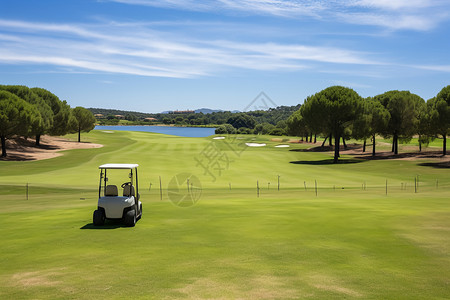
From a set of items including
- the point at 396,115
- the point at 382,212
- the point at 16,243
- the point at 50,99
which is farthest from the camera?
the point at 50,99

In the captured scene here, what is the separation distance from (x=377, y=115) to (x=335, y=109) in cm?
1028

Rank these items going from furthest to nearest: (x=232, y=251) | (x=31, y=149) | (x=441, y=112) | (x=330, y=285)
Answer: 1. (x=31, y=149)
2. (x=441, y=112)
3. (x=232, y=251)
4. (x=330, y=285)

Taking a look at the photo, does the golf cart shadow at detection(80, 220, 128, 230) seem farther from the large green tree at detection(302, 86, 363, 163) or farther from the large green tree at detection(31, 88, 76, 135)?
the large green tree at detection(31, 88, 76, 135)

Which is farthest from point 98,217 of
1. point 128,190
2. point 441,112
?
point 441,112

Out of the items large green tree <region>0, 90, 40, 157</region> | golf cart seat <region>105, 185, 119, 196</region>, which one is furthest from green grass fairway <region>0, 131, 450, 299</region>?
large green tree <region>0, 90, 40, 157</region>

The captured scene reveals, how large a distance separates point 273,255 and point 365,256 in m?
3.02

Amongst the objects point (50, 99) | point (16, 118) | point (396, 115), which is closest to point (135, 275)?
point (16, 118)

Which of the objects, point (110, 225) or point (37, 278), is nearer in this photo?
point (37, 278)

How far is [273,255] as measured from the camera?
13039 mm

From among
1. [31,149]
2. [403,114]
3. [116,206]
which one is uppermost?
[403,114]

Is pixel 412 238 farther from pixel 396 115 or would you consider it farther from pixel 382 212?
pixel 396 115

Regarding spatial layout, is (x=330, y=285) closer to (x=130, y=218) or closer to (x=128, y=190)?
(x=130, y=218)

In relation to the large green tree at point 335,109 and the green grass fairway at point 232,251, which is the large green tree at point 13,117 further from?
the large green tree at point 335,109

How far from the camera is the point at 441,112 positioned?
6206 cm
